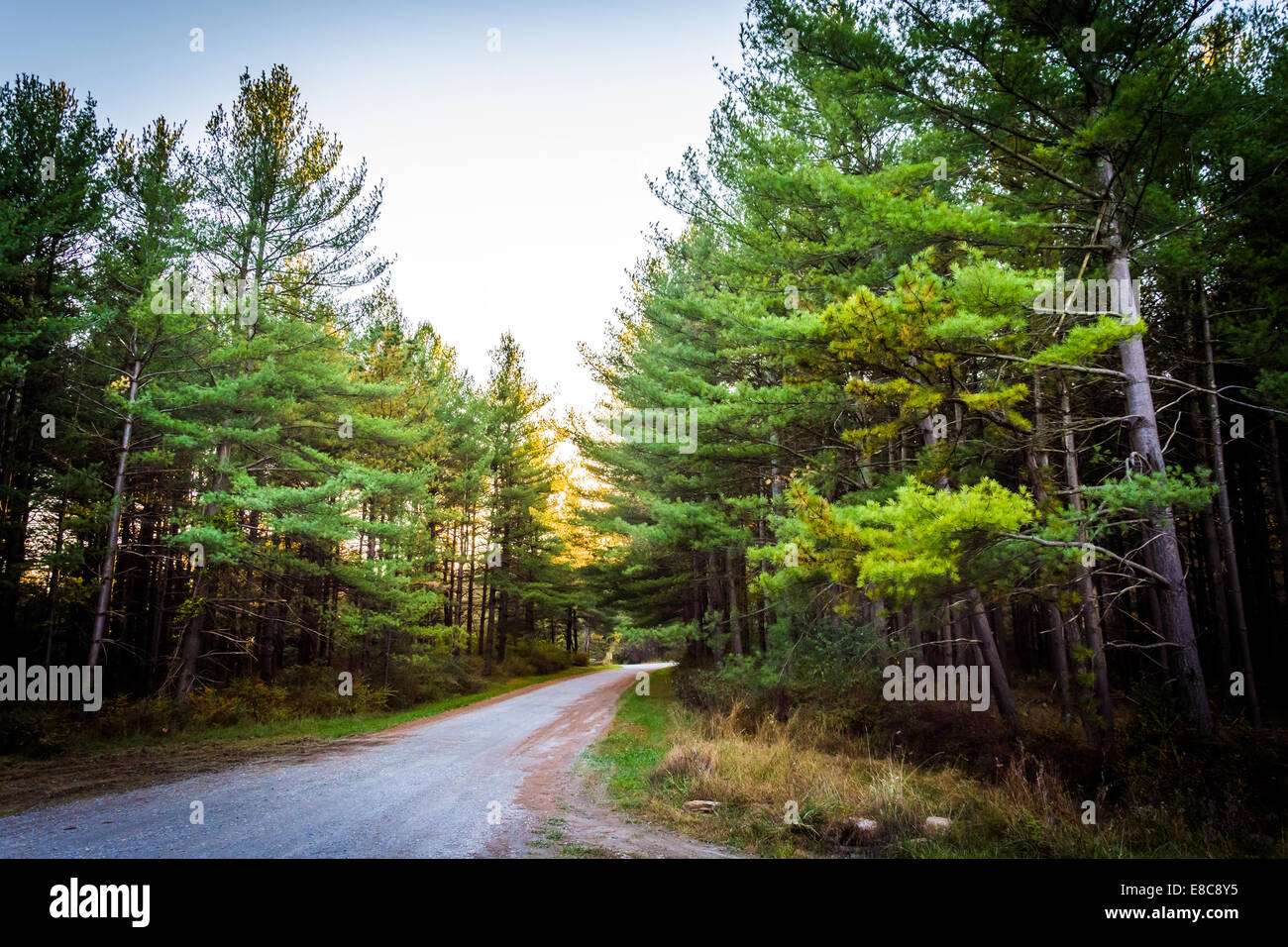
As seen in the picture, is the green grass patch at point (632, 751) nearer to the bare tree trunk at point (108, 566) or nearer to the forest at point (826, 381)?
the forest at point (826, 381)

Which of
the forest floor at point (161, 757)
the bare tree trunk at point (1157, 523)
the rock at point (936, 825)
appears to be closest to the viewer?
the rock at point (936, 825)

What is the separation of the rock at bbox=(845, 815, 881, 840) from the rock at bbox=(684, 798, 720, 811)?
1.63 m

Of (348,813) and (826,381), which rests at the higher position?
(826,381)

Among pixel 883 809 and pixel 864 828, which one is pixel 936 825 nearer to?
pixel 883 809

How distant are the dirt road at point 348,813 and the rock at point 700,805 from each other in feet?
2.88

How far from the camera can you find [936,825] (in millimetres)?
5625

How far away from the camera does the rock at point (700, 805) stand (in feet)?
22.1

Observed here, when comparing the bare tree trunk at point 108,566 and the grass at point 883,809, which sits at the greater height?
the bare tree trunk at point 108,566

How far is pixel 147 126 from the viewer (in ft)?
48.8

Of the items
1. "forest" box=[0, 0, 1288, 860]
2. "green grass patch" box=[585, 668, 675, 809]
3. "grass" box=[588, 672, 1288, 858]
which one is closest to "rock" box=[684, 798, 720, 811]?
"grass" box=[588, 672, 1288, 858]

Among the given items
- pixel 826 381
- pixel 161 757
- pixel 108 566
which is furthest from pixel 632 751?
pixel 108 566

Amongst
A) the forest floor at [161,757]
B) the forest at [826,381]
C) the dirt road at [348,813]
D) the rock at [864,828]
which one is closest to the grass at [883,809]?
the rock at [864,828]

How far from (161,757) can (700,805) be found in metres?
9.51

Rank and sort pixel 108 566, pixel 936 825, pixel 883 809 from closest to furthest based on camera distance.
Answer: pixel 936 825
pixel 883 809
pixel 108 566
